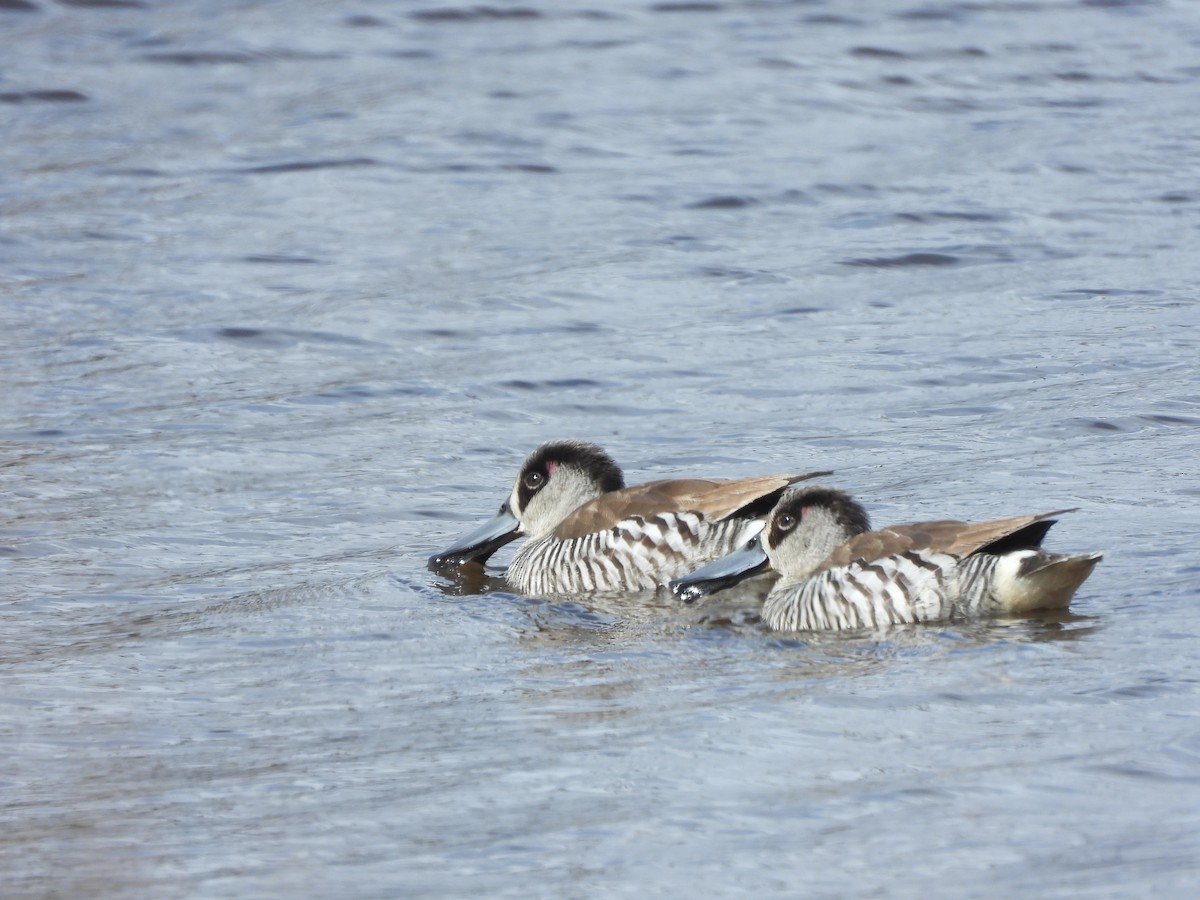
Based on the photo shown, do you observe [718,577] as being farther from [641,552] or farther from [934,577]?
[934,577]

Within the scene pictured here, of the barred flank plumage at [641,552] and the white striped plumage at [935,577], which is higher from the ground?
the white striped plumage at [935,577]

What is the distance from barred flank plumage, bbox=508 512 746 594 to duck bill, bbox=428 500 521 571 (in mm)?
489

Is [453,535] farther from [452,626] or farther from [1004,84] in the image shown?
[1004,84]

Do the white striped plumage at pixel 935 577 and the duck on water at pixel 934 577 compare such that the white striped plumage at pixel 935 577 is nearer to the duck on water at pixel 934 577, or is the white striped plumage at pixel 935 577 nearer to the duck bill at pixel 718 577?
the duck on water at pixel 934 577

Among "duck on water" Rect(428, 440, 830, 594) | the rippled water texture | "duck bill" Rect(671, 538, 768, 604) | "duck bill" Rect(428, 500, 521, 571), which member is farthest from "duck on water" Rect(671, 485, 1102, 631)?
"duck bill" Rect(428, 500, 521, 571)

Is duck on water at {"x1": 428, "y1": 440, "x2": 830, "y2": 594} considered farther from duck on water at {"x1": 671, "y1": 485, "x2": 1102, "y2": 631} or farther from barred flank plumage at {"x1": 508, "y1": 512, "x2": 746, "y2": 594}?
duck on water at {"x1": 671, "y1": 485, "x2": 1102, "y2": 631}

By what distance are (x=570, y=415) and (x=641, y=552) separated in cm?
313

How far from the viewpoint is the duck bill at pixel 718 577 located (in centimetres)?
923

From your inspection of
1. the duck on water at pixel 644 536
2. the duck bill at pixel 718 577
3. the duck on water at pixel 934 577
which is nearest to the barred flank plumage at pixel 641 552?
the duck on water at pixel 644 536

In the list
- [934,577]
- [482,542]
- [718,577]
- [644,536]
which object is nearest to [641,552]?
[644,536]

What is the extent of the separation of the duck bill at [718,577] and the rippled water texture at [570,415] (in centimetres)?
13

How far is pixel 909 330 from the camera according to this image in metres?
14.0

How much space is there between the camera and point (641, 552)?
948 cm

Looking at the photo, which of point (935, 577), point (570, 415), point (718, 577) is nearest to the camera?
point (935, 577)
